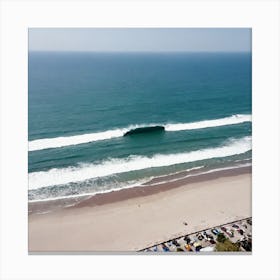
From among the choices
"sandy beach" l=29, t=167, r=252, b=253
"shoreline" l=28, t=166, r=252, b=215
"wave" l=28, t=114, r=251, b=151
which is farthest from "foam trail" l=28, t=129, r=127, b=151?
"sandy beach" l=29, t=167, r=252, b=253

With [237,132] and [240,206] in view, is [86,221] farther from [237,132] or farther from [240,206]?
[237,132]

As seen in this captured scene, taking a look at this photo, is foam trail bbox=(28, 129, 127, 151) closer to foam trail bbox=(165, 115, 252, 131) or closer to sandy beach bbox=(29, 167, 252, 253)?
foam trail bbox=(165, 115, 252, 131)

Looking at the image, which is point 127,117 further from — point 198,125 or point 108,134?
point 198,125

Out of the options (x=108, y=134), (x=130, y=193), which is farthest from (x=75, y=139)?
(x=130, y=193)
